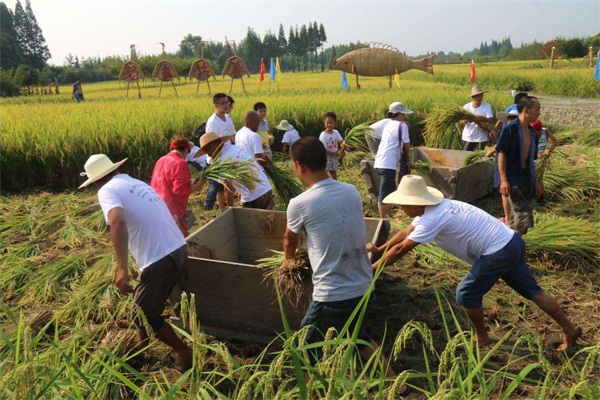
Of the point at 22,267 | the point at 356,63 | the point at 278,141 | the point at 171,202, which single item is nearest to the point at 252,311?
the point at 171,202

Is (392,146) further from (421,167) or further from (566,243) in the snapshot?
(566,243)

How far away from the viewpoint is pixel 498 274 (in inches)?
119

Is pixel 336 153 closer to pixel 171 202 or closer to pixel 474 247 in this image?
pixel 171 202

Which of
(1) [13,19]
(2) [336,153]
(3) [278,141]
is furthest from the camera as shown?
(1) [13,19]

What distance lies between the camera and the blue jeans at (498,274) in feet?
9.80

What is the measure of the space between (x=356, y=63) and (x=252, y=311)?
14897 millimetres

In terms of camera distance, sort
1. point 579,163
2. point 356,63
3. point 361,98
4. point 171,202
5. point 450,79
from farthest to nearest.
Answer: point 450,79 → point 356,63 → point 361,98 → point 579,163 → point 171,202

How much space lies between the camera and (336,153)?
6.57 meters

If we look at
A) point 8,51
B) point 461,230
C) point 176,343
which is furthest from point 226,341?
point 8,51

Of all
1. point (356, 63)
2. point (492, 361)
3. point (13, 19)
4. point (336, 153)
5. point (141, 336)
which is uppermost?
point (13, 19)

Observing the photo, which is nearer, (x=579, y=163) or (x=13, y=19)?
(x=579, y=163)

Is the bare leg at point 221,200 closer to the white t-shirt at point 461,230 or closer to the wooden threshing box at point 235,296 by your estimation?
the wooden threshing box at point 235,296

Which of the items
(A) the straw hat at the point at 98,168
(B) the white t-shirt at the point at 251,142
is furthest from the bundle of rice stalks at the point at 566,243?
(A) the straw hat at the point at 98,168

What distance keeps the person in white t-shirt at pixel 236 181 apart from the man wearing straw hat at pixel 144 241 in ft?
4.39
